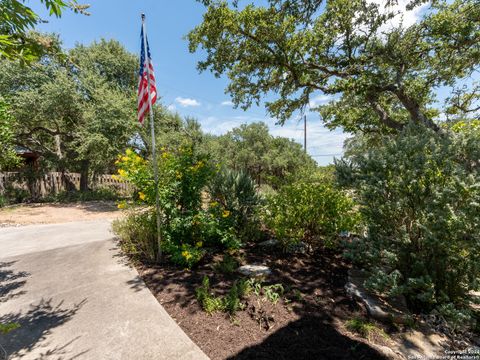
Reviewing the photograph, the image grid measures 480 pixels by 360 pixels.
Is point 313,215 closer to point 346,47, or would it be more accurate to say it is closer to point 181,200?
point 181,200

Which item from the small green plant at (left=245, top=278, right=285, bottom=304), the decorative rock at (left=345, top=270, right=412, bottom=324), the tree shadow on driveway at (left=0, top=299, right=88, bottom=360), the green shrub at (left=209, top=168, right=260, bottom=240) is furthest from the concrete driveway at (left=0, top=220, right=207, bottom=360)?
the green shrub at (left=209, top=168, right=260, bottom=240)

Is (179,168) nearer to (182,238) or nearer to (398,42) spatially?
(182,238)

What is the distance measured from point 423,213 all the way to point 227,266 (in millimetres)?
2891

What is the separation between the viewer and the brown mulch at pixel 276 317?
2254 millimetres

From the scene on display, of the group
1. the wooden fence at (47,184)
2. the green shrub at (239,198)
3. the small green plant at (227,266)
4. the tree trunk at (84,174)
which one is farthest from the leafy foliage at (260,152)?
the small green plant at (227,266)

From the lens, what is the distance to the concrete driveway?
2260 millimetres

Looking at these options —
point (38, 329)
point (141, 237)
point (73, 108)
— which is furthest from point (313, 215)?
point (73, 108)

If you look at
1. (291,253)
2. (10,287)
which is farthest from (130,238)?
(291,253)

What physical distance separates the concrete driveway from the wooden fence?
33.3 ft

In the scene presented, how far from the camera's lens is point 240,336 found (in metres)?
2.43

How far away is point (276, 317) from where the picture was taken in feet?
9.01

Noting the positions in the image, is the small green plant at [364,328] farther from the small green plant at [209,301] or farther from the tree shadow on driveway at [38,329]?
the tree shadow on driveway at [38,329]

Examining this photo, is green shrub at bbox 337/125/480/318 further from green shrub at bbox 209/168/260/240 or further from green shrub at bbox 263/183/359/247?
green shrub at bbox 209/168/260/240

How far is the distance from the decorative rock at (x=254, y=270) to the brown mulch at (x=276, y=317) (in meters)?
0.11
